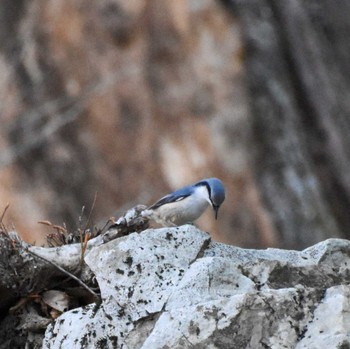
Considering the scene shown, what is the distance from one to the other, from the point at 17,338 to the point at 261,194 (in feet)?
35.2

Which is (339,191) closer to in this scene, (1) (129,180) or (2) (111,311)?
(1) (129,180)

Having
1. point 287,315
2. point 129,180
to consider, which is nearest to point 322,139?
point 129,180

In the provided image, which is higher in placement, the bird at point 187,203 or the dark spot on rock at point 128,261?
the dark spot on rock at point 128,261

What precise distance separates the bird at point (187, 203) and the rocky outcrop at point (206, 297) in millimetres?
1151

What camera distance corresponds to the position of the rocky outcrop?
6.33m

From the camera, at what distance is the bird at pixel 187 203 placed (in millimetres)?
8338

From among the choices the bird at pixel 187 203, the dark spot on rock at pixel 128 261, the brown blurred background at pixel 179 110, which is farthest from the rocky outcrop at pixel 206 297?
the brown blurred background at pixel 179 110

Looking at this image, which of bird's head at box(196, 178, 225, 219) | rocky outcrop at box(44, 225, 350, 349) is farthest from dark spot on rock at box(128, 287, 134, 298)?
bird's head at box(196, 178, 225, 219)

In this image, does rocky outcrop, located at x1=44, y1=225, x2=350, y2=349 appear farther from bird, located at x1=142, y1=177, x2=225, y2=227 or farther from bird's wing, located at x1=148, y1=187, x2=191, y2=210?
bird's wing, located at x1=148, y1=187, x2=191, y2=210

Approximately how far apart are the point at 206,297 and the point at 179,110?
1170 centimetres

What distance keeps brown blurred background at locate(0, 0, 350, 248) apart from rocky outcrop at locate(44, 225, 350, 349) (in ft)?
32.6

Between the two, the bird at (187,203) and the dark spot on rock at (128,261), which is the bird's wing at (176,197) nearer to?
the bird at (187,203)

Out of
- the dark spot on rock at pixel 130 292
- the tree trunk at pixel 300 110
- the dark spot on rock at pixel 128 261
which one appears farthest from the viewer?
the tree trunk at pixel 300 110

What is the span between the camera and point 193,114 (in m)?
18.0
